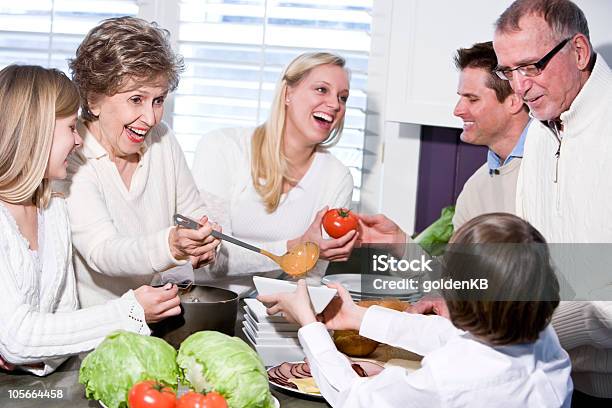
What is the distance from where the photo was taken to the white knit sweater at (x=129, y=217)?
60.8 inches

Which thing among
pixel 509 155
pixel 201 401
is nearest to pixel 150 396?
pixel 201 401

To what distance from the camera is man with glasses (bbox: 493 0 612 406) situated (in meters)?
1.48

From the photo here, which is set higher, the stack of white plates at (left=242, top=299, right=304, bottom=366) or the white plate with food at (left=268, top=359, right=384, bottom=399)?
the stack of white plates at (left=242, top=299, right=304, bottom=366)

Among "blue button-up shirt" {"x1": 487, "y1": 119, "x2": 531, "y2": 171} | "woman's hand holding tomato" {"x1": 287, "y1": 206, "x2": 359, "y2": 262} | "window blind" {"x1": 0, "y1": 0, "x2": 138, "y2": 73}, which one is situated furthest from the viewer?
"window blind" {"x1": 0, "y1": 0, "x2": 138, "y2": 73}

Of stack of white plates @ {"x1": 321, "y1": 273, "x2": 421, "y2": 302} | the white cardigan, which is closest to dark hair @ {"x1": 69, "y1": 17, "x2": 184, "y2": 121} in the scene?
the white cardigan

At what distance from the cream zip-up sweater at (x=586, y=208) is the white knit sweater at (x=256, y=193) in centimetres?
80

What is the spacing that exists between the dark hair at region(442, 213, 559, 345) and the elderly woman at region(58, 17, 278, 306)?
61 centimetres

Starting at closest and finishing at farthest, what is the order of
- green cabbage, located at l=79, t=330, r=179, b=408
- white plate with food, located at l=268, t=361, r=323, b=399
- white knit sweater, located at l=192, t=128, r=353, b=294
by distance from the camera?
1. green cabbage, located at l=79, t=330, r=179, b=408
2. white plate with food, located at l=268, t=361, r=323, b=399
3. white knit sweater, located at l=192, t=128, r=353, b=294

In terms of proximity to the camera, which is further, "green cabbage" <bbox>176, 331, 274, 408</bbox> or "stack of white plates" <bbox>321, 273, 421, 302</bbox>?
"stack of white plates" <bbox>321, 273, 421, 302</bbox>

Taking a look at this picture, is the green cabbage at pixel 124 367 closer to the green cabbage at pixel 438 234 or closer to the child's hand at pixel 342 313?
the child's hand at pixel 342 313

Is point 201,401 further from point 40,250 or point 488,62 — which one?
point 488,62

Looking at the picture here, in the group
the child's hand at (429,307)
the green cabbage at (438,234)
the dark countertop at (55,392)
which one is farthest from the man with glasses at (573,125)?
the green cabbage at (438,234)

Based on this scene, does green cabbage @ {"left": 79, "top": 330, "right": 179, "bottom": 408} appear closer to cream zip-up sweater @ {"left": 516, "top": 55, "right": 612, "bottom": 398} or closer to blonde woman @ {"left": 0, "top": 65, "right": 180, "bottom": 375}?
blonde woman @ {"left": 0, "top": 65, "right": 180, "bottom": 375}

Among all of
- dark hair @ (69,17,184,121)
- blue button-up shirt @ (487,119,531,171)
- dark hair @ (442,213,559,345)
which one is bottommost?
dark hair @ (442,213,559,345)
